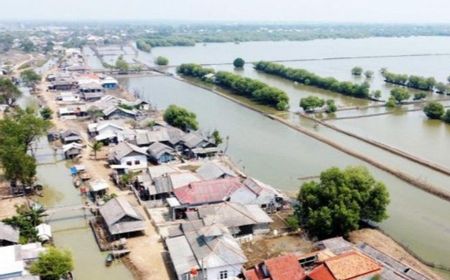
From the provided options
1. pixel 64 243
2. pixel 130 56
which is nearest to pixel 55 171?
pixel 64 243

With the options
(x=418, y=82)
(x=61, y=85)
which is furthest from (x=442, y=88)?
(x=61, y=85)

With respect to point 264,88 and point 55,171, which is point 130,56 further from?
point 55,171

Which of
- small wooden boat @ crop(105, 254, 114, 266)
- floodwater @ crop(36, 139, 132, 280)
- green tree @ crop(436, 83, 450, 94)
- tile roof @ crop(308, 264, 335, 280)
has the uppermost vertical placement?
green tree @ crop(436, 83, 450, 94)

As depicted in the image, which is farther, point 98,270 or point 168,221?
point 168,221

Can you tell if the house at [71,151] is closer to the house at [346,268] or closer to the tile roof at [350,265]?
the house at [346,268]

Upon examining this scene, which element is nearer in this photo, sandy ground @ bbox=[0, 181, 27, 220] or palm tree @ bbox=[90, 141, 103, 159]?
sandy ground @ bbox=[0, 181, 27, 220]

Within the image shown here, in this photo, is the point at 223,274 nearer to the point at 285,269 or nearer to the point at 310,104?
the point at 285,269

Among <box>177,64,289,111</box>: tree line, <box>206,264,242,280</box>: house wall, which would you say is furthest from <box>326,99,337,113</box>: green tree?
<box>206,264,242,280</box>: house wall

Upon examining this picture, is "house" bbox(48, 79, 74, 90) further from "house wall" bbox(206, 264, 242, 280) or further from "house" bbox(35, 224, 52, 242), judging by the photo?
"house wall" bbox(206, 264, 242, 280)
